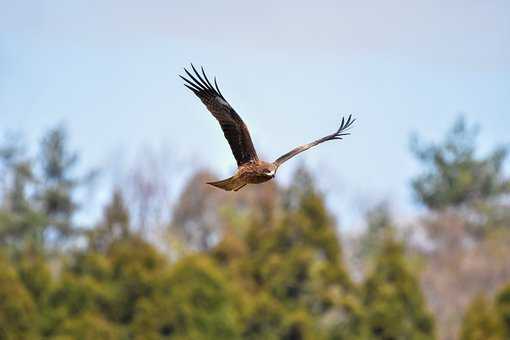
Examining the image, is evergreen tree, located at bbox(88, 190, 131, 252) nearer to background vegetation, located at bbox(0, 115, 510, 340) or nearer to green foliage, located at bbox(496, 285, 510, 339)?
background vegetation, located at bbox(0, 115, 510, 340)

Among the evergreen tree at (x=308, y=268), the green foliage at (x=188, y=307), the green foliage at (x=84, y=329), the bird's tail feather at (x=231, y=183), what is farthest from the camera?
the evergreen tree at (x=308, y=268)

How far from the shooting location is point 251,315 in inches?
1061

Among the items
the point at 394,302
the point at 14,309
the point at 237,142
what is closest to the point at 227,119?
the point at 237,142

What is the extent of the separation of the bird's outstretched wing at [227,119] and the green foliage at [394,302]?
16172 mm

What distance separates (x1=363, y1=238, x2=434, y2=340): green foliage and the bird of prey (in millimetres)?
15817

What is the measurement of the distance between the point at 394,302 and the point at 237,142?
649 inches

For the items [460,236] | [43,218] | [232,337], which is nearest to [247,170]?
[232,337]

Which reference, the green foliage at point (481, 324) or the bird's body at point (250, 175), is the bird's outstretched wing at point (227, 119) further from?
the green foliage at point (481, 324)

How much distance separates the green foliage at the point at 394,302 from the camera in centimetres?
2739

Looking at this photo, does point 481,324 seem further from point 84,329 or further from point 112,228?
point 112,228

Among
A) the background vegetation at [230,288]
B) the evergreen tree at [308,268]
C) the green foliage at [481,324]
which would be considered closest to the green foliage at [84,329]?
the background vegetation at [230,288]

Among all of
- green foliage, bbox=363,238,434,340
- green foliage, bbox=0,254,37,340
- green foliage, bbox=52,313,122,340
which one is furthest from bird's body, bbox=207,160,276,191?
green foliage, bbox=363,238,434,340

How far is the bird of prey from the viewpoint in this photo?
1126 cm

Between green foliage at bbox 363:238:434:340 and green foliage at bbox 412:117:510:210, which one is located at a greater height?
green foliage at bbox 412:117:510:210
